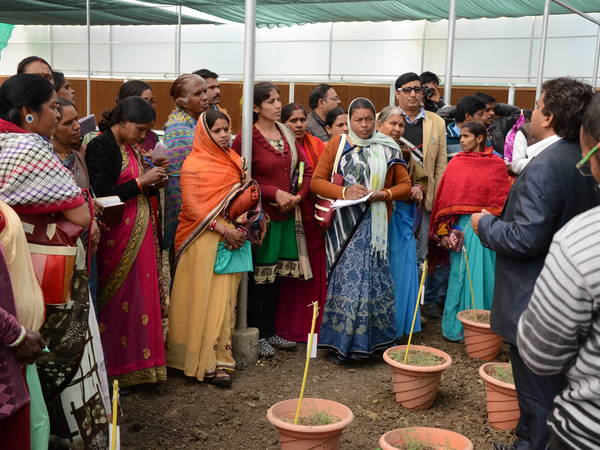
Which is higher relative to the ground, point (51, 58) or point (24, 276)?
point (51, 58)

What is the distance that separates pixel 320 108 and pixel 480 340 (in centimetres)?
220

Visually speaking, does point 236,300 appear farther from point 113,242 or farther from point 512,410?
point 512,410

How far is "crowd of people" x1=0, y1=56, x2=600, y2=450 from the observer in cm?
220

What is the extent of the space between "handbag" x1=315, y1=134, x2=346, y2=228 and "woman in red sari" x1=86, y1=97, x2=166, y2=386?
3.81ft

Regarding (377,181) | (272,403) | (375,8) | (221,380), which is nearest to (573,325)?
(272,403)

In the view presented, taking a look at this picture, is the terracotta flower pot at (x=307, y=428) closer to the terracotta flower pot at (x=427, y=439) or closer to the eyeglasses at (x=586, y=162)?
the terracotta flower pot at (x=427, y=439)

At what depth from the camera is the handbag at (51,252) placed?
2.60 metres

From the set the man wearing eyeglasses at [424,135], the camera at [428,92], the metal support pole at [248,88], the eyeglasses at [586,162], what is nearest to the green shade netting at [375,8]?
the camera at [428,92]

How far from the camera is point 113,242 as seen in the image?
12.2 ft

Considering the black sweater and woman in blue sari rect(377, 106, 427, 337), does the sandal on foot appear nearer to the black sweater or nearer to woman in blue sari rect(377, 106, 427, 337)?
the black sweater

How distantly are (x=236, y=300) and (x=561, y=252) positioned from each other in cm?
294

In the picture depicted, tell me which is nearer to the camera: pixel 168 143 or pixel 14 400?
pixel 14 400

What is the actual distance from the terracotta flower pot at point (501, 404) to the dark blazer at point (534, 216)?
36.3 inches

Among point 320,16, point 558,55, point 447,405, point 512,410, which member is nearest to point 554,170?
point 512,410
